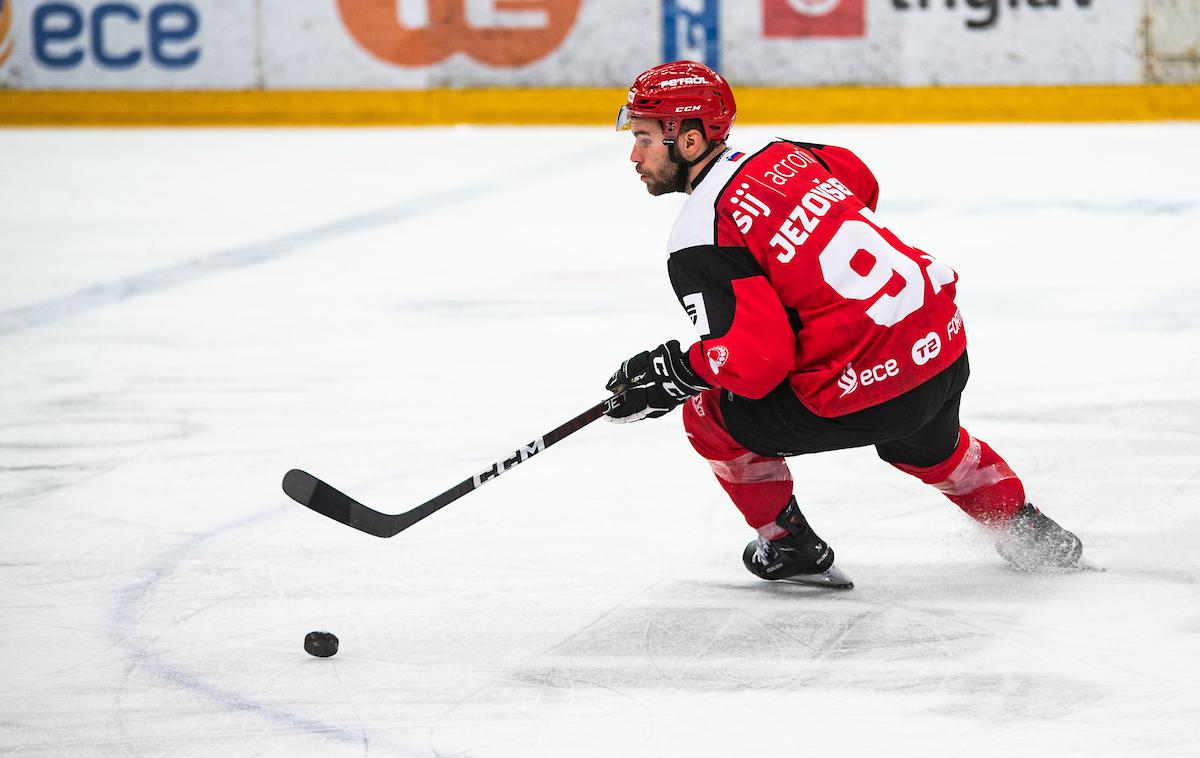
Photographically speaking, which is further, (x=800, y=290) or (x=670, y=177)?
(x=670, y=177)

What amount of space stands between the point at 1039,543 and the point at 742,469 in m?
0.51

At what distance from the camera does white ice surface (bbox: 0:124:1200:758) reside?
7.18 feet

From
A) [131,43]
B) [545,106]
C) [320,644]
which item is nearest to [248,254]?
[320,644]

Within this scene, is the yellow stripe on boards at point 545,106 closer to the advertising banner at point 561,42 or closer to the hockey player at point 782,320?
the advertising banner at point 561,42

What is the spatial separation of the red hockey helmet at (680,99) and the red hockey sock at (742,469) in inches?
16.6

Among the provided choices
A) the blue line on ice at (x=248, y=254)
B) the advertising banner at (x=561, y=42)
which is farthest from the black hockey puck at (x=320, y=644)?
the advertising banner at (x=561, y=42)

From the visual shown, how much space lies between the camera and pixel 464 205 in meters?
7.50

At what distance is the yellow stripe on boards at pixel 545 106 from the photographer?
33.0 feet

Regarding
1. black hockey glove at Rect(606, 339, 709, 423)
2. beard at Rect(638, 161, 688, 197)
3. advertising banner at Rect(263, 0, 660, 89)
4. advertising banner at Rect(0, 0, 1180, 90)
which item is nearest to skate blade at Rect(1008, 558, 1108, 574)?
black hockey glove at Rect(606, 339, 709, 423)

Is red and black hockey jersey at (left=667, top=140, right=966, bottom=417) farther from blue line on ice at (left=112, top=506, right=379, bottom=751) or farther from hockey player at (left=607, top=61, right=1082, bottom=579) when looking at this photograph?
blue line on ice at (left=112, top=506, right=379, bottom=751)

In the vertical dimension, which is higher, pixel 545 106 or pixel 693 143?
pixel 693 143

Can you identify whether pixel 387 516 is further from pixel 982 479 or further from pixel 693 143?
pixel 982 479

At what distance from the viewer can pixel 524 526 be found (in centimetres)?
307

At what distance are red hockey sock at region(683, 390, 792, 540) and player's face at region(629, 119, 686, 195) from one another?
337 mm
